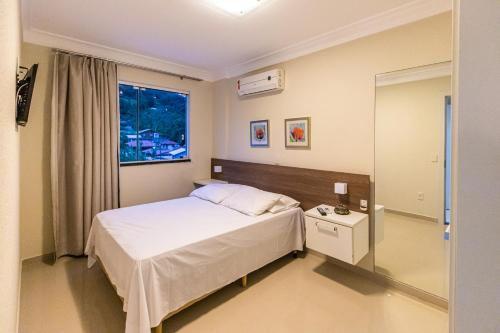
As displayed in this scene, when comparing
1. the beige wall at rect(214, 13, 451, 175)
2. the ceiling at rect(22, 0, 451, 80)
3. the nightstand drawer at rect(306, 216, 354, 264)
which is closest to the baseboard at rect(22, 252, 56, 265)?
the ceiling at rect(22, 0, 451, 80)

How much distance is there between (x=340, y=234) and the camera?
7.72 feet

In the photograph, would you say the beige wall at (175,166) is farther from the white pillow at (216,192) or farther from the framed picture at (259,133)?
the framed picture at (259,133)

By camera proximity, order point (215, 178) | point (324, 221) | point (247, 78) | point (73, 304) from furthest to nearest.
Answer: point (215, 178)
point (247, 78)
point (324, 221)
point (73, 304)

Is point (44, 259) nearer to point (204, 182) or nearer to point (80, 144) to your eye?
point (80, 144)

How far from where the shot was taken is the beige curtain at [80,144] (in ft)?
9.36

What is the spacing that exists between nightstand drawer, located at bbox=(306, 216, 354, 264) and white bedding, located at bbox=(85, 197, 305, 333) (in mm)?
349

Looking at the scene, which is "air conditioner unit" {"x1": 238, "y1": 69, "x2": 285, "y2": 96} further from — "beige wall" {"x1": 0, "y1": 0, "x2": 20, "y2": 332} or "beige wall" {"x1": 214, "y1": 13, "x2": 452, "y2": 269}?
"beige wall" {"x1": 0, "y1": 0, "x2": 20, "y2": 332}

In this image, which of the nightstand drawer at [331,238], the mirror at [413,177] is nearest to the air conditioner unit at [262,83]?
the mirror at [413,177]

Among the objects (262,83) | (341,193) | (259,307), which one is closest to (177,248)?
(259,307)

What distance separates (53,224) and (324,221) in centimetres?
306

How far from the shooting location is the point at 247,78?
11.9 ft

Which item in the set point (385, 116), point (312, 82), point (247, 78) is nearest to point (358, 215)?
point (385, 116)

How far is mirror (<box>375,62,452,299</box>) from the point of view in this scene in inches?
85.2

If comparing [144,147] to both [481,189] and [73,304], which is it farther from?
[481,189]
